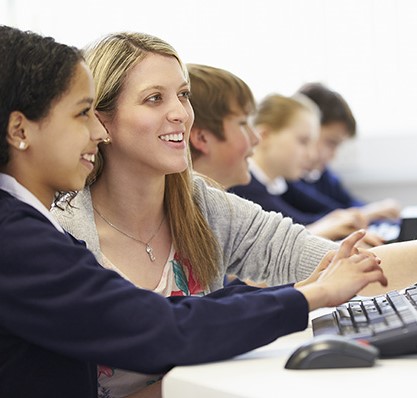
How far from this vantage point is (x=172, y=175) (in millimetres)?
1665

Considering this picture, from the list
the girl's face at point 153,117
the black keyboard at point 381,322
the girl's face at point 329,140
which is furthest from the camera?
the girl's face at point 329,140

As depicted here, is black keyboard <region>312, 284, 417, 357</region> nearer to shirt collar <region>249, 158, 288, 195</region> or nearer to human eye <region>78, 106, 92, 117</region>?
human eye <region>78, 106, 92, 117</region>

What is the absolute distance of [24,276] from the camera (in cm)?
103

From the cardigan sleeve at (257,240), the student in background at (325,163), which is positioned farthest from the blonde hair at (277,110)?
the cardigan sleeve at (257,240)

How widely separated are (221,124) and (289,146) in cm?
117

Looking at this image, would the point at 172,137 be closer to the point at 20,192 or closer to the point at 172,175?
the point at 172,175

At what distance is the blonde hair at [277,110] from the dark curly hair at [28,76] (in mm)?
2330

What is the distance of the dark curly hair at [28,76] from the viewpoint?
112cm

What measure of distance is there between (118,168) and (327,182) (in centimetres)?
259

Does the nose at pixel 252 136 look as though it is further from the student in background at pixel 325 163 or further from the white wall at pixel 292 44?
the white wall at pixel 292 44

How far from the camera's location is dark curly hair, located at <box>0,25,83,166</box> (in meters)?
1.12

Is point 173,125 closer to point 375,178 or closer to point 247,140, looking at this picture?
point 247,140

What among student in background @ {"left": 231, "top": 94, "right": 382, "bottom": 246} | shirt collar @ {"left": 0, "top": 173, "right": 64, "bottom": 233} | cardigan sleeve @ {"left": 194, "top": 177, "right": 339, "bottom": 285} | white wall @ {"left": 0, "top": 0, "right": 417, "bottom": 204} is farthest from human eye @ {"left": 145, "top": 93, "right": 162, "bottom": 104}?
white wall @ {"left": 0, "top": 0, "right": 417, "bottom": 204}

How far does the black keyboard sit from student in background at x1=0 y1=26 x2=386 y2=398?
43 mm
